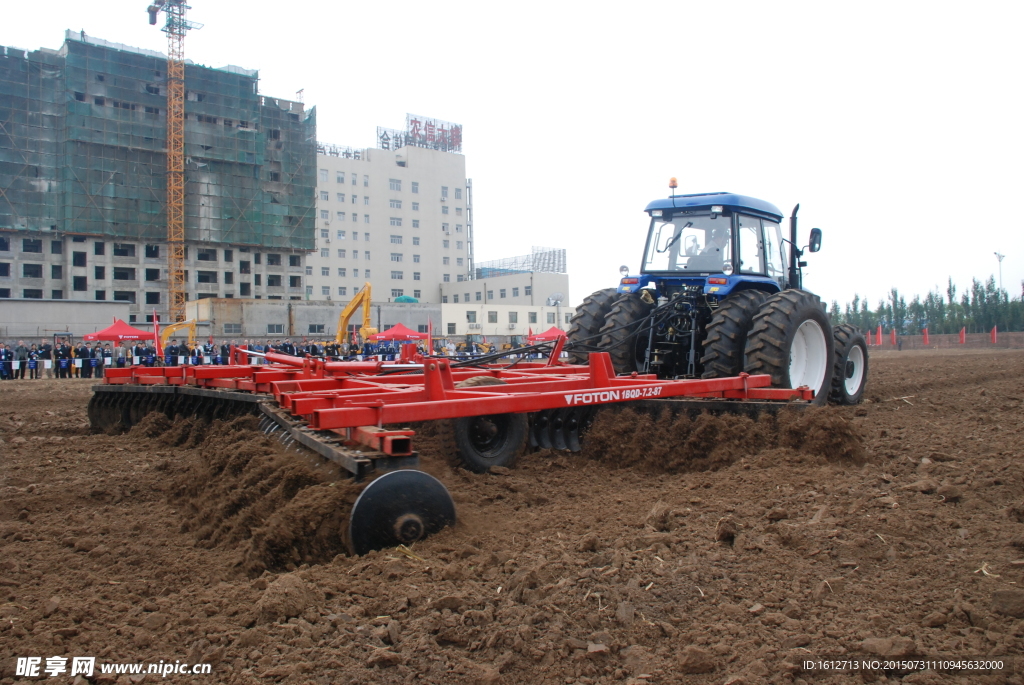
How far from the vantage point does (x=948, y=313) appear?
172 ft

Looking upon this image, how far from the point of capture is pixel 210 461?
206 inches

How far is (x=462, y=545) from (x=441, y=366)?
181cm

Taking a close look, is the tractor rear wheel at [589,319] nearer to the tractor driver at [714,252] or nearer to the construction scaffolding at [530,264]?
the tractor driver at [714,252]

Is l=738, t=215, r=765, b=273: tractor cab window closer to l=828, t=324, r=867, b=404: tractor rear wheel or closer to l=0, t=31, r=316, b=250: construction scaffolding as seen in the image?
l=828, t=324, r=867, b=404: tractor rear wheel

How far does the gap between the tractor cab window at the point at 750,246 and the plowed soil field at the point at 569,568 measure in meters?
2.33

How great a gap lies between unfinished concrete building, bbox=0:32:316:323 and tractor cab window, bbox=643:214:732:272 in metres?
52.4

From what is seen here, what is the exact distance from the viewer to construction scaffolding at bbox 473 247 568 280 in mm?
82812

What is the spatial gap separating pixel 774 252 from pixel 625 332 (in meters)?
1.98

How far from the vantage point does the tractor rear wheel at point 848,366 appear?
8.20 metres

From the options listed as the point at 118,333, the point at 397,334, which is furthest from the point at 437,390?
the point at 397,334

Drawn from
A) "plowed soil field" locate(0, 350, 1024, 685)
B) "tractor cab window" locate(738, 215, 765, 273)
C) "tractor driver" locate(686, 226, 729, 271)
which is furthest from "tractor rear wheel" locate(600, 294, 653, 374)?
"plowed soil field" locate(0, 350, 1024, 685)

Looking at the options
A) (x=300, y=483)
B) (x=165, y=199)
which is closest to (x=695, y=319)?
(x=300, y=483)

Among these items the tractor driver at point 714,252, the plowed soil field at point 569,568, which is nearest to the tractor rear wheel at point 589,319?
the tractor driver at point 714,252

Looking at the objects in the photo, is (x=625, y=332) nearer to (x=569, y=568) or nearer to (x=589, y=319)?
(x=589, y=319)
